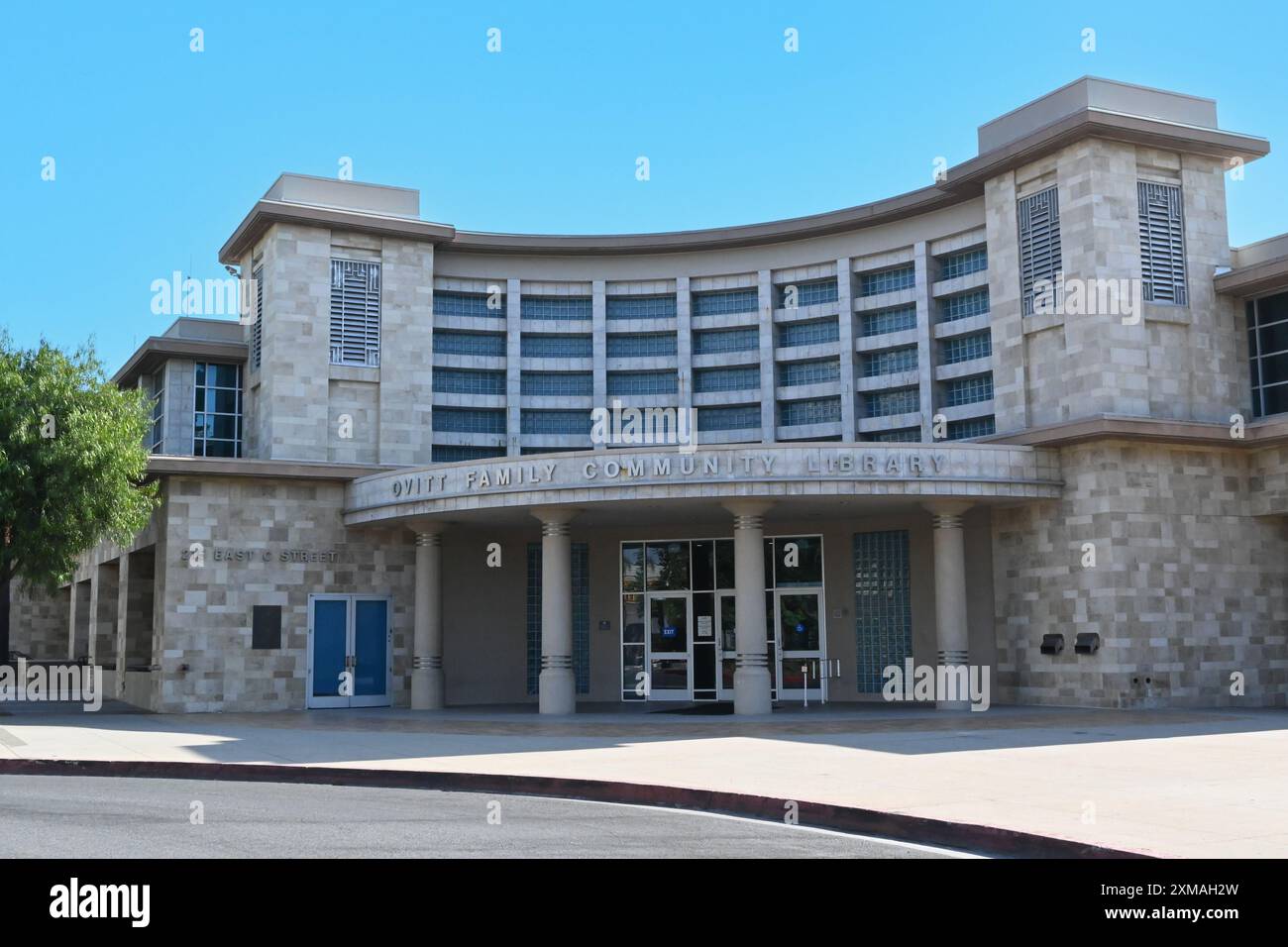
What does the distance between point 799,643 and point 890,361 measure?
33.1ft

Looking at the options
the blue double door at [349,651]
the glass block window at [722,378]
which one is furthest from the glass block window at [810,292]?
the blue double door at [349,651]

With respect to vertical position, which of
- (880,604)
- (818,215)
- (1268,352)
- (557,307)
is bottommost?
(880,604)

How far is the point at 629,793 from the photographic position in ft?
46.8

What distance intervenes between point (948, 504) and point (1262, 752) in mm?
10415

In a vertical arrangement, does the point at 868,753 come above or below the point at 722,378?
below

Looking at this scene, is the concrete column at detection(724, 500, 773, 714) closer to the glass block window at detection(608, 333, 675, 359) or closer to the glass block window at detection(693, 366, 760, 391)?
the glass block window at detection(693, 366, 760, 391)

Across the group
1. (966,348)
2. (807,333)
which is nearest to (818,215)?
(807,333)

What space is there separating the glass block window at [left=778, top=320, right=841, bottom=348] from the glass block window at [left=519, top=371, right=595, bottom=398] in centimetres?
615

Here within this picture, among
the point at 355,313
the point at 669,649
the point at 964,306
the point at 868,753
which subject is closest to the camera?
the point at 868,753

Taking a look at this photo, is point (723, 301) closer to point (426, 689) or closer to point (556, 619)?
point (556, 619)

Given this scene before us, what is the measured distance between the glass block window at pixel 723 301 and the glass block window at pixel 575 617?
949 centimetres

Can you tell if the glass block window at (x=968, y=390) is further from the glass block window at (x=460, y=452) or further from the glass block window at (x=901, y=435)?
the glass block window at (x=460, y=452)
